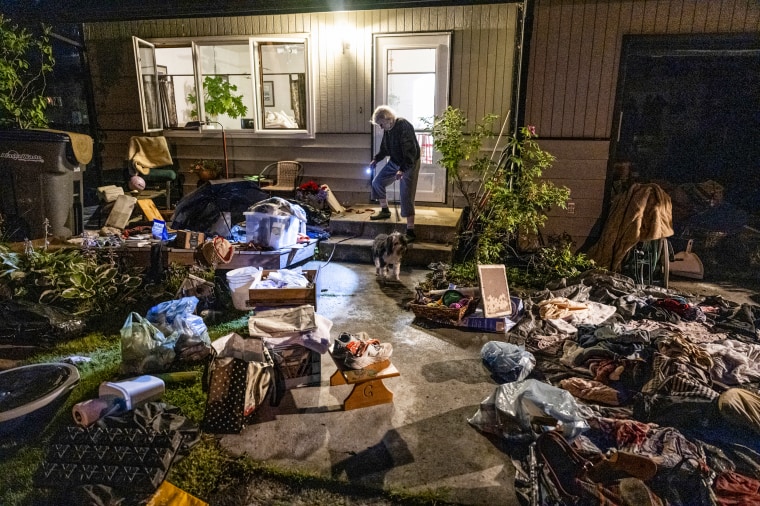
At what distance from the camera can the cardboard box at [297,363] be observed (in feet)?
11.6

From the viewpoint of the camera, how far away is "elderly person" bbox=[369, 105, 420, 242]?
6.67m

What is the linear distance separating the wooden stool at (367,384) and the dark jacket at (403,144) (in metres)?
3.85

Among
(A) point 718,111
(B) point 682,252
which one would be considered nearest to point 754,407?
(B) point 682,252

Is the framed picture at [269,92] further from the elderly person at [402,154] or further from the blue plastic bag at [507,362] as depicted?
the blue plastic bag at [507,362]

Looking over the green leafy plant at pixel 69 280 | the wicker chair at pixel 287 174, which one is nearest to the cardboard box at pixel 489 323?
the green leafy plant at pixel 69 280

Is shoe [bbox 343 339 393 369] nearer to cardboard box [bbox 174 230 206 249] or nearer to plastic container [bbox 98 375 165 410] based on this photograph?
plastic container [bbox 98 375 165 410]

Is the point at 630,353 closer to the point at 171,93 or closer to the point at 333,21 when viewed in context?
the point at 333,21

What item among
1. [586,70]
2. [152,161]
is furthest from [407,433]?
[152,161]

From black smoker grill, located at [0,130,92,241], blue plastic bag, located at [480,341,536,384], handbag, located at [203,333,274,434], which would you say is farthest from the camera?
black smoker grill, located at [0,130,92,241]

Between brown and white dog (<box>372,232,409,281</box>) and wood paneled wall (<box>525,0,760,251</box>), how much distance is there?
242 cm

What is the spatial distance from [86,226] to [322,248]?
13.9 feet

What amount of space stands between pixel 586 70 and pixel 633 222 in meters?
2.16

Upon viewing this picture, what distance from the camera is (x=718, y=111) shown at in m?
7.84

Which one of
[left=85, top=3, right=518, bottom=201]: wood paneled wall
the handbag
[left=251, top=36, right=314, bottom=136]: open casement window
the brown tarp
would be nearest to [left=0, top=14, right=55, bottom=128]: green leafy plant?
[left=85, top=3, right=518, bottom=201]: wood paneled wall
